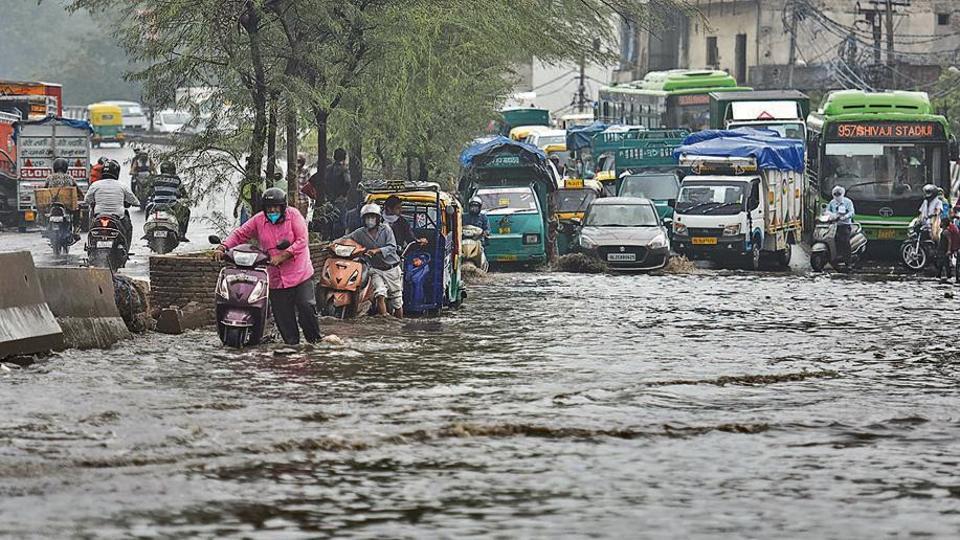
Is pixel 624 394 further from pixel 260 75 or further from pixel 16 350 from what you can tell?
pixel 260 75

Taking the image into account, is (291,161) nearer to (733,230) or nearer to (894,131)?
(733,230)

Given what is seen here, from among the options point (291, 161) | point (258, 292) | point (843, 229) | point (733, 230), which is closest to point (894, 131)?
point (843, 229)

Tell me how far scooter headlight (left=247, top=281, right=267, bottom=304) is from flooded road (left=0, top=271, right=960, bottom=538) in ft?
1.74

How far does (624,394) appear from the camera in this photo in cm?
1441

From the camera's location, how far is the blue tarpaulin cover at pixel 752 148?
35031 mm

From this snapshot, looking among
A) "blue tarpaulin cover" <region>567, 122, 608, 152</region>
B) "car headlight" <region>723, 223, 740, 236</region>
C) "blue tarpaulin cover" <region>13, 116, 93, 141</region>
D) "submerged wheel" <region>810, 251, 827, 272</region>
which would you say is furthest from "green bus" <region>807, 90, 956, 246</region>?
"blue tarpaulin cover" <region>567, 122, 608, 152</region>

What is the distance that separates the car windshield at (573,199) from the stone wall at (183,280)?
1789 centimetres

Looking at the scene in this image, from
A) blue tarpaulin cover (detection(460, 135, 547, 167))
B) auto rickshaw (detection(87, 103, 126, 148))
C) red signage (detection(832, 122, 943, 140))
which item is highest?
auto rickshaw (detection(87, 103, 126, 148))

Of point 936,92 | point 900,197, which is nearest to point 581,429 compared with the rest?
point 900,197

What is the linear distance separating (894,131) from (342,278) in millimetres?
18765

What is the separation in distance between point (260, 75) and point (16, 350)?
278 inches

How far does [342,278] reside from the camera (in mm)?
19969

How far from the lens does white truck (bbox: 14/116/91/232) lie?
3747cm

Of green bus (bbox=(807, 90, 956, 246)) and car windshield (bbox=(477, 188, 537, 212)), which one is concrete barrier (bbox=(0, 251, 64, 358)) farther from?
green bus (bbox=(807, 90, 956, 246))
